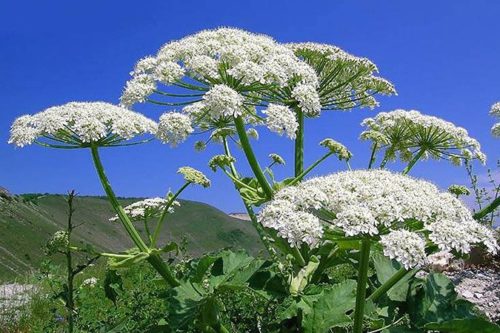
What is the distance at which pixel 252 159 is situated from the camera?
6.33m

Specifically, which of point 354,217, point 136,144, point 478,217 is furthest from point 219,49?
point 478,217

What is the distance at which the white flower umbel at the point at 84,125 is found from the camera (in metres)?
5.72

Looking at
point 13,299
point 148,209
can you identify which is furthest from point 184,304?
point 13,299

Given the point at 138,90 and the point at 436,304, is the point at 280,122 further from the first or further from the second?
the point at 436,304

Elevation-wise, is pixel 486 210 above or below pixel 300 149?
below

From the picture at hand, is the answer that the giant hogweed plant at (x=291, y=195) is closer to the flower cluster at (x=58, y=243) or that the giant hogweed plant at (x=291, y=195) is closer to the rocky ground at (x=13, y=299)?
the flower cluster at (x=58, y=243)

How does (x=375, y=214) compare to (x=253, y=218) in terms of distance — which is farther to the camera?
(x=253, y=218)

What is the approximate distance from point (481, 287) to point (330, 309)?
7.47 metres

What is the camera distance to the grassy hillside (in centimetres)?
Result: 2961

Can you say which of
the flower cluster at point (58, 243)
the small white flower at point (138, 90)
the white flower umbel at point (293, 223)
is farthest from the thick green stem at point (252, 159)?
the flower cluster at point (58, 243)

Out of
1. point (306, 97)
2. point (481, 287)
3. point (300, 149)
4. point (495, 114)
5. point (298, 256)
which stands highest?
point (495, 114)

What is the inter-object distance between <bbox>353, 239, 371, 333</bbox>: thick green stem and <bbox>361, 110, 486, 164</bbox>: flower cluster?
9.00ft

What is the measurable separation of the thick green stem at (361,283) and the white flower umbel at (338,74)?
9.75 ft

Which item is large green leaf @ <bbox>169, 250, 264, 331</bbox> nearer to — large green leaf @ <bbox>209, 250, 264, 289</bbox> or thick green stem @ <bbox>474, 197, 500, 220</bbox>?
large green leaf @ <bbox>209, 250, 264, 289</bbox>
